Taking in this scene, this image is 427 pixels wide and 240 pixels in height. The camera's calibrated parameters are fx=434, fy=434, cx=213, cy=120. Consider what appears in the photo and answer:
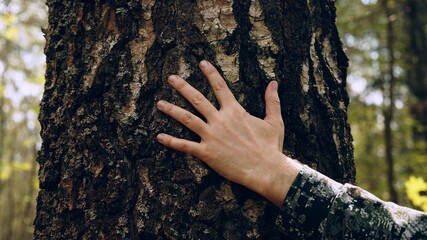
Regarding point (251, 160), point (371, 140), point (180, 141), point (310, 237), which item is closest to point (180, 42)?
point (180, 141)

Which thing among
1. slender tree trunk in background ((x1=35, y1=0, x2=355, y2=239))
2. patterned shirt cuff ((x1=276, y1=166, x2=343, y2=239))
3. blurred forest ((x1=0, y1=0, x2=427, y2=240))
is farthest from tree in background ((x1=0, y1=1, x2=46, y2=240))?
patterned shirt cuff ((x1=276, y1=166, x2=343, y2=239))

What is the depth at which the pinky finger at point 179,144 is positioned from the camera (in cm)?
136

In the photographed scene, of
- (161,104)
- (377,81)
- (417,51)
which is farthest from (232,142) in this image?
(417,51)

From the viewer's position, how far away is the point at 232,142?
1413mm

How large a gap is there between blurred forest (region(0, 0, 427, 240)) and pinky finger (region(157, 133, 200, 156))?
4911 millimetres

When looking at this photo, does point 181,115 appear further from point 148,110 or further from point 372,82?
point 372,82

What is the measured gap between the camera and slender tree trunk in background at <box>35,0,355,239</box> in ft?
4.46

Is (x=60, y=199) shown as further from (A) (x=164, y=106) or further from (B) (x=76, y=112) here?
(A) (x=164, y=106)

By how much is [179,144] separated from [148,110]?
0.16 m

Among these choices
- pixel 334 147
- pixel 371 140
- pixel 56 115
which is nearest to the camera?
pixel 56 115

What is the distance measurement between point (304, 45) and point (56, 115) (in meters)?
0.91

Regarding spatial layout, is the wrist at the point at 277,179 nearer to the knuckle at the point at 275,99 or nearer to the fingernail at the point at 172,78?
the knuckle at the point at 275,99

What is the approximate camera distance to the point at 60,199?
4.66 ft

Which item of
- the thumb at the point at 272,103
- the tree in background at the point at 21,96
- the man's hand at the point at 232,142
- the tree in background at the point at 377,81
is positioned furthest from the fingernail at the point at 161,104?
the tree in background at the point at 21,96
